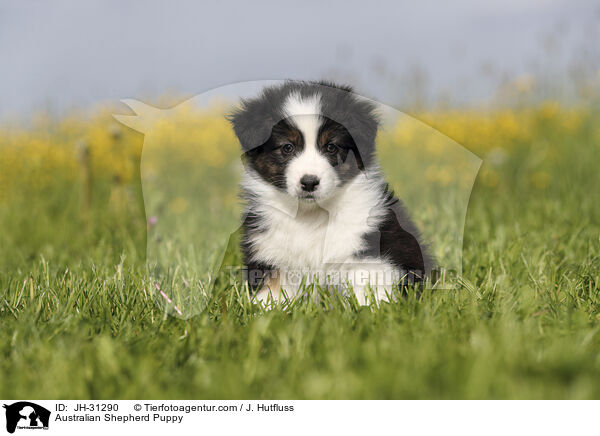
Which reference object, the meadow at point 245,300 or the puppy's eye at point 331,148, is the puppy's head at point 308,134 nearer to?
the puppy's eye at point 331,148

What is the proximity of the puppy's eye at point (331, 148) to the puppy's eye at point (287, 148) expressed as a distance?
164 millimetres

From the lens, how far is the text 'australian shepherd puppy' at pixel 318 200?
2668mm

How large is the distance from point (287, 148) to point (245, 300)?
0.77 meters

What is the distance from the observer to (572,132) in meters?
6.17

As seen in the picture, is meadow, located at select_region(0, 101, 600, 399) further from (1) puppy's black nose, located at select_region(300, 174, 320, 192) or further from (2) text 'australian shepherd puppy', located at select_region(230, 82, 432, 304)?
(1) puppy's black nose, located at select_region(300, 174, 320, 192)

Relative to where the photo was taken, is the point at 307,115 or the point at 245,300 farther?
the point at 245,300

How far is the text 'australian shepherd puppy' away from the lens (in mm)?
2668

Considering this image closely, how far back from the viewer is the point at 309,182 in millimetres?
2631

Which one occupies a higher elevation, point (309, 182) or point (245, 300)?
point (309, 182)
